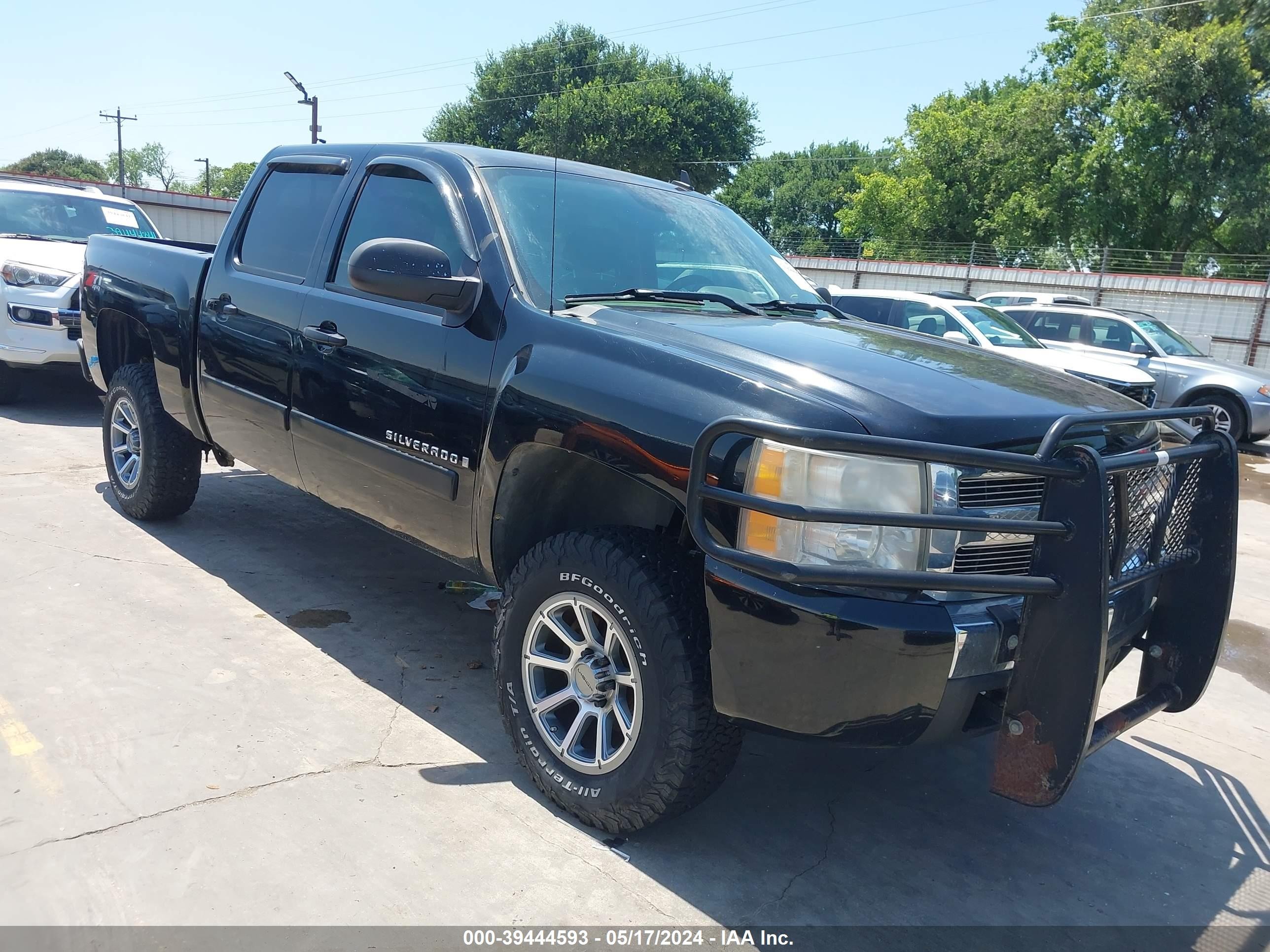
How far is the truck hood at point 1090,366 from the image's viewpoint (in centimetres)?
1203

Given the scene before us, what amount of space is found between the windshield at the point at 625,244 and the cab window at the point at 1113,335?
429 inches

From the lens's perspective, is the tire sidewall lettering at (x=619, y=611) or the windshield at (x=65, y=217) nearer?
the tire sidewall lettering at (x=619, y=611)

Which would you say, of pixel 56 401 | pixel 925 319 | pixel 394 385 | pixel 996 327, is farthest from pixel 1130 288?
pixel 394 385

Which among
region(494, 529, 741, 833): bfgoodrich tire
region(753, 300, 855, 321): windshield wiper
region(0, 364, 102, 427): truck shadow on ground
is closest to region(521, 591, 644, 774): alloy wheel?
region(494, 529, 741, 833): bfgoodrich tire

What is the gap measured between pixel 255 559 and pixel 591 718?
2847 millimetres

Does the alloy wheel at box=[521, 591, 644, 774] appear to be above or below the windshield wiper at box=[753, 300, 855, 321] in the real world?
below

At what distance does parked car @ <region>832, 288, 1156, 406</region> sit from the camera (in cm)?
1145

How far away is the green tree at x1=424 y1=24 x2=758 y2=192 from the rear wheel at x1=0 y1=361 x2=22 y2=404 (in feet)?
136

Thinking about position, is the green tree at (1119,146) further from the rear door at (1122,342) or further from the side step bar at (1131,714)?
the side step bar at (1131,714)

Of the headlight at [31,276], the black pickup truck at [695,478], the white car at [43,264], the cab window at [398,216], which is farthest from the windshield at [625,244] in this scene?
the headlight at [31,276]

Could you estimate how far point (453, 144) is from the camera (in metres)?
3.95

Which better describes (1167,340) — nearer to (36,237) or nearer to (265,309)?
(265,309)

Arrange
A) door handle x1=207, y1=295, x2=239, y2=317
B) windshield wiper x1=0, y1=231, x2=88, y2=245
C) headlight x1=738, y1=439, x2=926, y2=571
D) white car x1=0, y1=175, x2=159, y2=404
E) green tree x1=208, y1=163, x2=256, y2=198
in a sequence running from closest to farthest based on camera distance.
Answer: headlight x1=738, y1=439, x2=926, y2=571 → door handle x1=207, y1=295, x2=239, y2=317 → white car x1=0, y1=175, x2=159, y2=404 → windshield wiper x1=0, y1=231, x2=88, y2=245 → green tree x1=208, y1=163, x2=256, y2=198

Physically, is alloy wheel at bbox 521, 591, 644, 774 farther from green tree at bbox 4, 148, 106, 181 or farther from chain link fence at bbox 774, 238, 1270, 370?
green tree at bbox 4, 148, 106, 181
